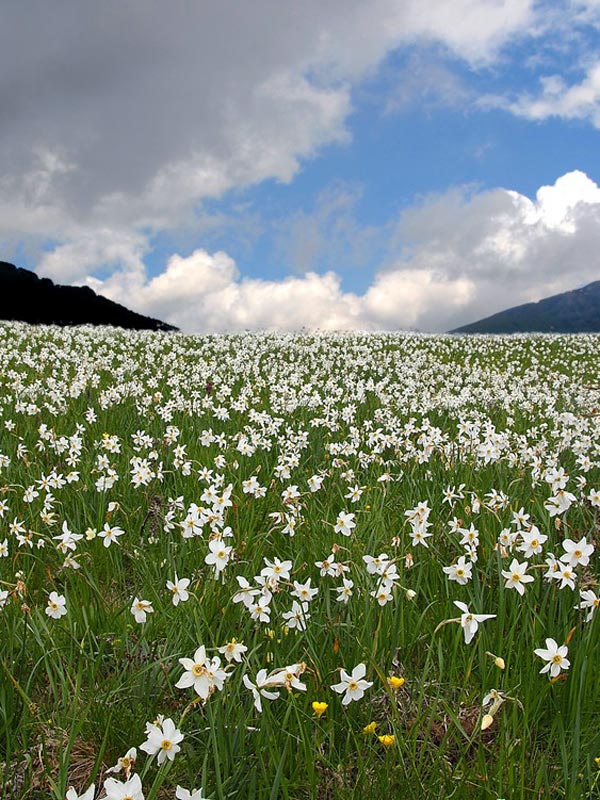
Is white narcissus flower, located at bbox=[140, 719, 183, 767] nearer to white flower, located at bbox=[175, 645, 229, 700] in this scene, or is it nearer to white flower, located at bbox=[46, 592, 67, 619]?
white flower, located at bbox=[175, 645, 229, 700]

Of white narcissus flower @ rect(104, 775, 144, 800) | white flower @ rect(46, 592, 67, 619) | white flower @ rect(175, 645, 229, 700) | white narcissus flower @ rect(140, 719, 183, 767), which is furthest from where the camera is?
white flower @ rect(46, 592, 67, 619)

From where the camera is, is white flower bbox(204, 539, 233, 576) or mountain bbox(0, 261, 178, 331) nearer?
white flower bbox(204, 539, 233, 576)

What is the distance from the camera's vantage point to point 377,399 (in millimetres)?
11641

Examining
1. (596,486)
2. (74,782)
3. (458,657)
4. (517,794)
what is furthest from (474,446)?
(74,782)

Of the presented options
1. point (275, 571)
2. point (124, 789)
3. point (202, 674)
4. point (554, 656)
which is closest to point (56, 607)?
point (275, 571)

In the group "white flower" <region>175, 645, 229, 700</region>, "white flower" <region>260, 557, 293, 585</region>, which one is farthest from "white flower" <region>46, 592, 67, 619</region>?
"white flower" <region>175, 645, 229, 700</region>

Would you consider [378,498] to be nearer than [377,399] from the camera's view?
Yes

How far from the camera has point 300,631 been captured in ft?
10.4

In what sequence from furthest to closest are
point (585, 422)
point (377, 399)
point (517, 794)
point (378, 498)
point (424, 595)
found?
point (377, 399)
point (585, 422)
point (378, 498)
point (424, 595)
point (517, 794)

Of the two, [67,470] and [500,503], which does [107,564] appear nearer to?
[67,470]

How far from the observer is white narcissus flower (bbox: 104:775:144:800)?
1.82 metres

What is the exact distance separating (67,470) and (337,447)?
2960 mm

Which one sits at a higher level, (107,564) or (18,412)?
(18,412)

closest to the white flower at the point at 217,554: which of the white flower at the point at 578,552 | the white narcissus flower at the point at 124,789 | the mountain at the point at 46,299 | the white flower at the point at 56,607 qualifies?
the white flower at the point at 56,607
